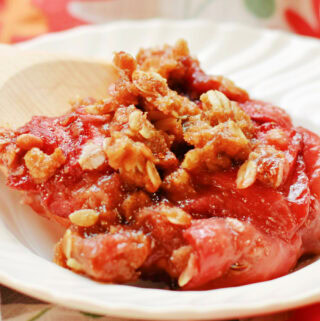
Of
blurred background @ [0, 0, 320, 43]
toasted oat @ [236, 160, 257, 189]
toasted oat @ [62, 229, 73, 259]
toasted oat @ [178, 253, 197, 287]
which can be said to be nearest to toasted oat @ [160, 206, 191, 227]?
toasted oat @ [178, 253, 197, 287]

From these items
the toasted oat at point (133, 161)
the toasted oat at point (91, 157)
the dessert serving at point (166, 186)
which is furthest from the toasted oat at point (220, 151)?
the toasted oat at point (91, 157)

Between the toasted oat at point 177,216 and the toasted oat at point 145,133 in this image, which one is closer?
the toasted oat at point 177,216

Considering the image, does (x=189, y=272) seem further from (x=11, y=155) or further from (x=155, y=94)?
(x=11, y=155)

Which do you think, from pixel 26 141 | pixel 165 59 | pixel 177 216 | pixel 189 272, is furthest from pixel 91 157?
pixel 165 59

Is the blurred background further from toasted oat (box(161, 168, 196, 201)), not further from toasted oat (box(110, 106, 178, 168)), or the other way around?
toasted oat (box(161, 168, 196, 201))

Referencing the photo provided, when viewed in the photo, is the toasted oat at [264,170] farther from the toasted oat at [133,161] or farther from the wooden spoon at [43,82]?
the wooden spoon at [43,82]

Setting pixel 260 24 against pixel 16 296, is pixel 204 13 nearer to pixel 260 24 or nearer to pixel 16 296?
pixel 260 24
